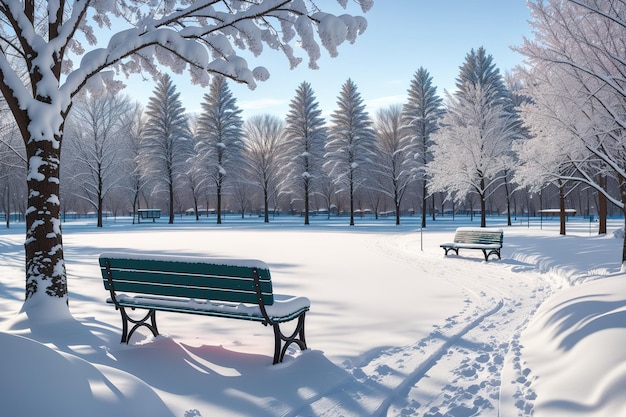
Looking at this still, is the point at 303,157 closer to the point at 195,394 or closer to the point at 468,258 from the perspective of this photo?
the point at 468,258

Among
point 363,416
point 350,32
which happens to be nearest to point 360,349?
point 363,416

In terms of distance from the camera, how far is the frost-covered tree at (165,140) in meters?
42.4

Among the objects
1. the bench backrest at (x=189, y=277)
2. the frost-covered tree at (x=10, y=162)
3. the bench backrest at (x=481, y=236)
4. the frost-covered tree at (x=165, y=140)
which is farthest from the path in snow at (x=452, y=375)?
the frost-covered tree at (x=165, y=140)

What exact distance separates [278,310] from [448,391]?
6.07ft

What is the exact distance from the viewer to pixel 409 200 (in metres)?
63.4

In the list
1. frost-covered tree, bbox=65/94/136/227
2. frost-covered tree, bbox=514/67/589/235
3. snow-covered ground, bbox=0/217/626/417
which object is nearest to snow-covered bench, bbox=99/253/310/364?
snow-covered ground, bbox=0/217/626/417

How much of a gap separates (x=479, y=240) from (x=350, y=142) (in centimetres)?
2640

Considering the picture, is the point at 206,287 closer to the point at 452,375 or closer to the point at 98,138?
the point at 452,375

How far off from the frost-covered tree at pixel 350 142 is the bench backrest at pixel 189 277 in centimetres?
3377

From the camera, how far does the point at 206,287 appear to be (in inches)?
184

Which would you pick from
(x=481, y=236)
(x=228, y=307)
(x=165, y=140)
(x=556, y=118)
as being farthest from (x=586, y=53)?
(x=165, y=140)

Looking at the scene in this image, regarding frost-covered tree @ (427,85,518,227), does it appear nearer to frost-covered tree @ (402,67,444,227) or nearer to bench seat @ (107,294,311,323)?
frost-covered tree @ (402,67,444,227)

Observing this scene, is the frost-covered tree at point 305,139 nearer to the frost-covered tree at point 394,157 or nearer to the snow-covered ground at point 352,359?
the frost-covered tree at point 394,157

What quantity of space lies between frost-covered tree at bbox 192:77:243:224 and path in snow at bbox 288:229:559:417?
37.3 metres
